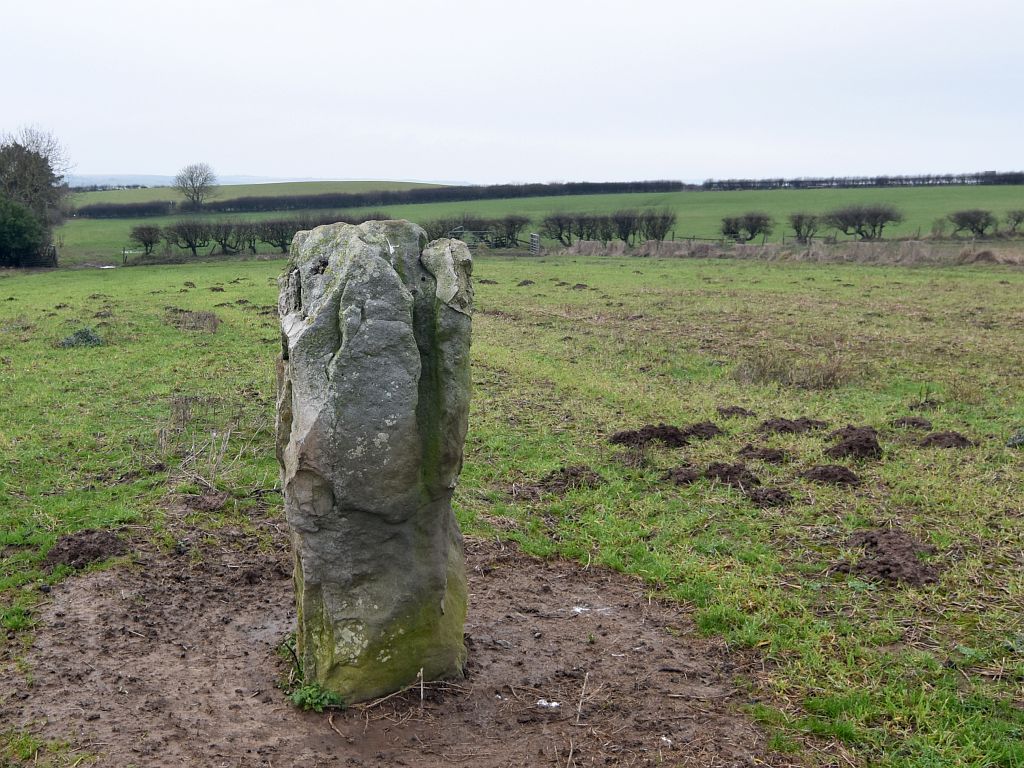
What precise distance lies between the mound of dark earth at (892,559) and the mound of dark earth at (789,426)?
13.3ft

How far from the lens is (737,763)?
557 cm

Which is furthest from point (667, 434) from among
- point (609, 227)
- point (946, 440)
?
point (609, 227)

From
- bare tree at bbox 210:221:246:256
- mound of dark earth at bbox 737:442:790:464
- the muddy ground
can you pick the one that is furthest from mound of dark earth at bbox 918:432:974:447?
bare tree at bbox 210:221:246:256

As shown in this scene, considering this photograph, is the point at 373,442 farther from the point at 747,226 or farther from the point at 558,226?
the point at 558,226

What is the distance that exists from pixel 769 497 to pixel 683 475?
1.26 m

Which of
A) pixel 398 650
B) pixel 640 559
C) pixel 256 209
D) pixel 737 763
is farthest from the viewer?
pixel 256 209

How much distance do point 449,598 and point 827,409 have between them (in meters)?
9.92

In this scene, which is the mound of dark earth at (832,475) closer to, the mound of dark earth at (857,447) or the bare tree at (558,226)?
the mound of dark earth at (857,447)

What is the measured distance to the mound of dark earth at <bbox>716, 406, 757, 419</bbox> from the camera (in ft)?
46.1

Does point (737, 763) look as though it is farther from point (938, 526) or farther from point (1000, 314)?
point (1000, 314)

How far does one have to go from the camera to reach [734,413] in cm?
1418

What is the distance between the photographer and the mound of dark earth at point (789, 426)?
42.9 feet

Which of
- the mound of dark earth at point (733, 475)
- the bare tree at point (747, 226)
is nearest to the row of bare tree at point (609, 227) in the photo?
the bare tree at point (747, 226)

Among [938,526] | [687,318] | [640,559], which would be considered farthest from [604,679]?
[687,318]
